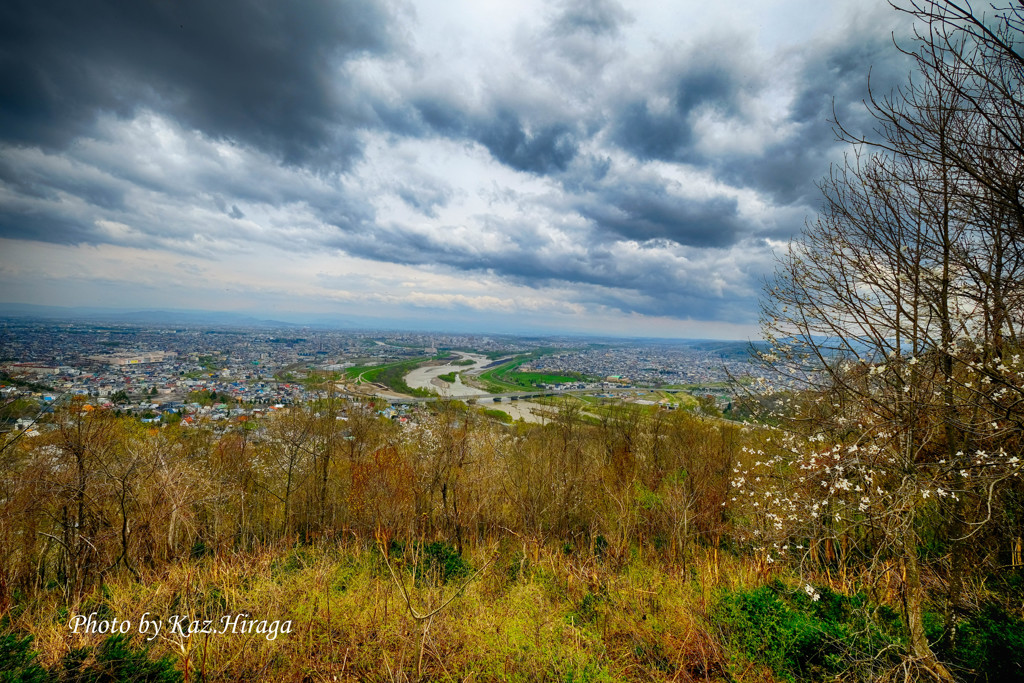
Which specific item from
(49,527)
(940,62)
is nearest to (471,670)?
(940,62)

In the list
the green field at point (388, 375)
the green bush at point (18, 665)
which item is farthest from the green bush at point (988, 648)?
the green field at point (388, 375)

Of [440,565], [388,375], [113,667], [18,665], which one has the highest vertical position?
[18,665]

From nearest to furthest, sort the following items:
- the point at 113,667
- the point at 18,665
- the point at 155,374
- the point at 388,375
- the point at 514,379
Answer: the point at 18,665 → the point at 113,667 → the point at 155,374 → the point at 388,375 → the point at 514,379

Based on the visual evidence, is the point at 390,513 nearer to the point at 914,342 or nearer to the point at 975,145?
the point at 914,342

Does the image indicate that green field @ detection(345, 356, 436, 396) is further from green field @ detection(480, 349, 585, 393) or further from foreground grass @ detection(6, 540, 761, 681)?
foreground grass @ detection(6, 540, 761, 681)

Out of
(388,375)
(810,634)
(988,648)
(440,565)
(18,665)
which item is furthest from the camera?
(388,375)

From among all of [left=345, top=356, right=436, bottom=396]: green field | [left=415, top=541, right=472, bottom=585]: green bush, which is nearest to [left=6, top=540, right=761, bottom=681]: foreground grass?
[left=415, top=541, right=472, bottom=585]: green bush

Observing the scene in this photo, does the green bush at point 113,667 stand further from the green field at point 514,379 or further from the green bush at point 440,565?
the green field at point 514,379

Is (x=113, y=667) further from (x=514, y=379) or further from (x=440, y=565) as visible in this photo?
(x=514, y=379)

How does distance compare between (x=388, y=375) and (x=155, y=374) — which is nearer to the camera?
(x=155, y=374)

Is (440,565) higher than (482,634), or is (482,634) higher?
(482,634)

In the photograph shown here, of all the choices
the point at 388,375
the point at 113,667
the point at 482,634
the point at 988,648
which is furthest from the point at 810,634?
the point at 388,375
